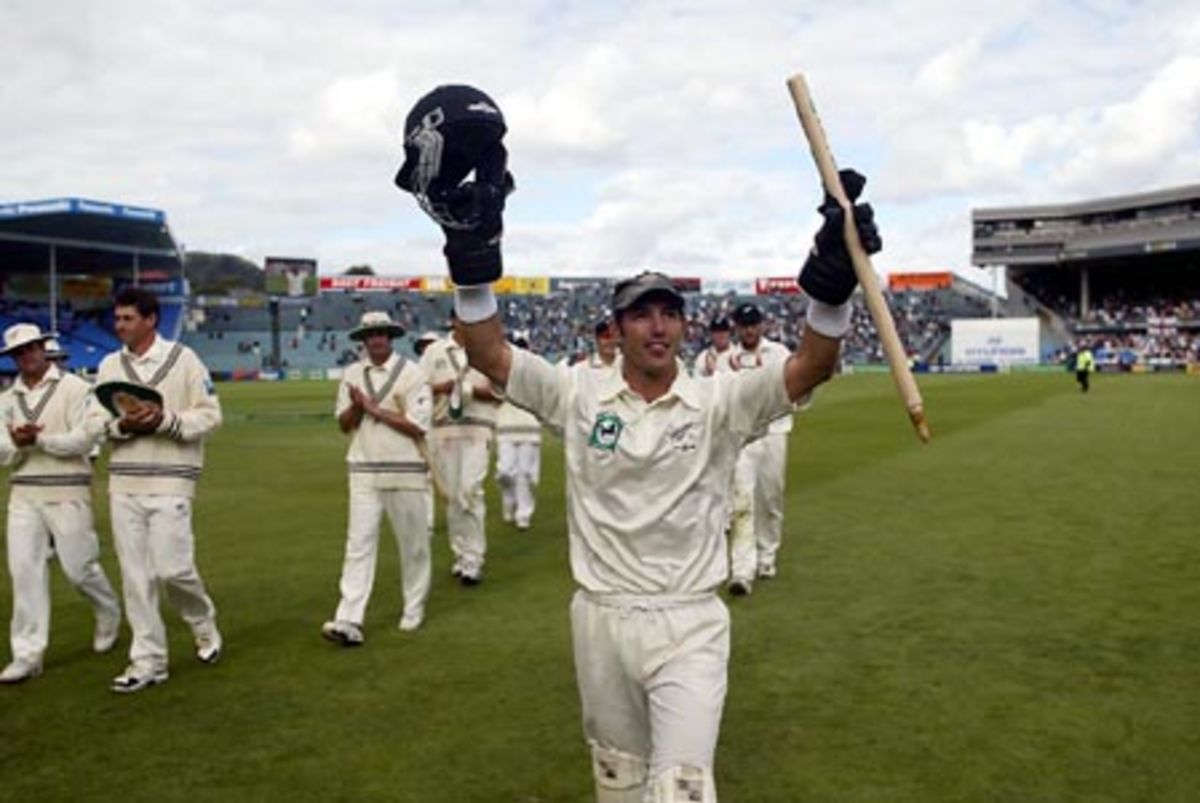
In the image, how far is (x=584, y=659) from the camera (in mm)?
3916

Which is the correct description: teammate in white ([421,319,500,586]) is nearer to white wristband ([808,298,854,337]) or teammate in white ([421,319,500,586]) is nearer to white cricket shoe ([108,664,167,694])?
white cricket shoe ([108,664,167,694])

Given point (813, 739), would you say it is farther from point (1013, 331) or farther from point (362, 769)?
point (1013, 331)

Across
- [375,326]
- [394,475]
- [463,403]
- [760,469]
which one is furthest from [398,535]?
[760,469]

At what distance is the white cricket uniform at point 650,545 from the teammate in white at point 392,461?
4649 mm

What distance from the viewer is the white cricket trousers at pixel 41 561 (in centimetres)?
747

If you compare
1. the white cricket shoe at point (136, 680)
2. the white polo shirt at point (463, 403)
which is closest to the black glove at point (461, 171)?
the white cricket shoe at point (136, 680)

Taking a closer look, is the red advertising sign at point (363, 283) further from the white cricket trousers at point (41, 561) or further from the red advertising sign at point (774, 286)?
the white cricket trousers at point (41, 561)

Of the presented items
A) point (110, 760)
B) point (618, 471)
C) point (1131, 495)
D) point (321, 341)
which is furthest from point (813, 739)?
point (321, 341)

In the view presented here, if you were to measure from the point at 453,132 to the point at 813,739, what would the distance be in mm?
3756

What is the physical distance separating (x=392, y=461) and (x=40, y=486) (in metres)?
2.37

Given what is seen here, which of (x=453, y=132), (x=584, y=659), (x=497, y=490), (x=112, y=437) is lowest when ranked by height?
(x=497, y=490)

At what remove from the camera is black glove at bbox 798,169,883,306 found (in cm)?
349

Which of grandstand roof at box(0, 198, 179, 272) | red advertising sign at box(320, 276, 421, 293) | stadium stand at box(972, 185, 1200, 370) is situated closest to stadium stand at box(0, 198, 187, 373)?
grandstand roof at box(0, 198, 179, 272)

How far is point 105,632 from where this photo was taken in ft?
26.7
